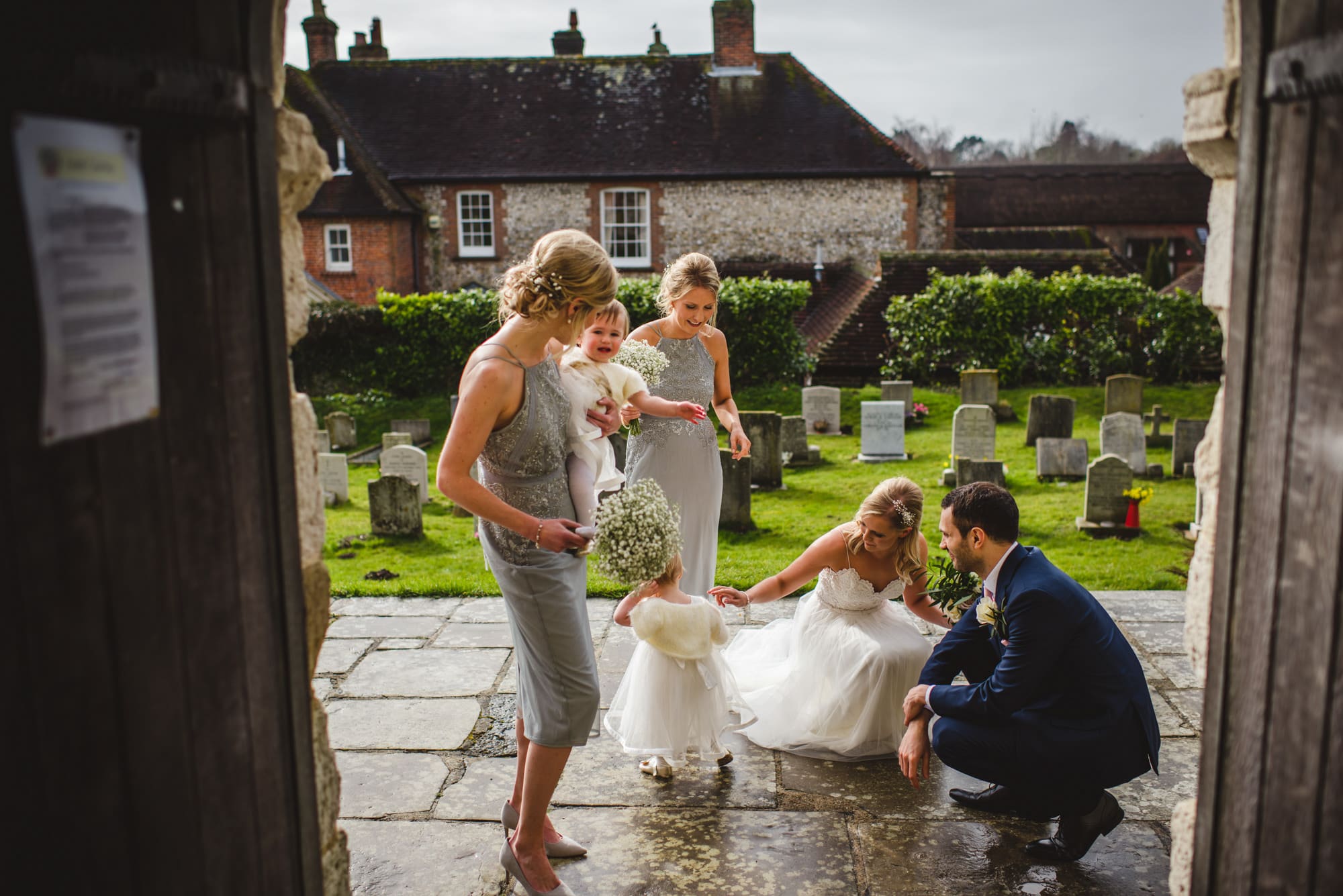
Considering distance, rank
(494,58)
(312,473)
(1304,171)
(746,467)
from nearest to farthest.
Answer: (1304,171) → (312,473) → (746,467) → (494,58)

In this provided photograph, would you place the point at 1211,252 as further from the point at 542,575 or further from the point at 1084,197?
the point at 1084,197

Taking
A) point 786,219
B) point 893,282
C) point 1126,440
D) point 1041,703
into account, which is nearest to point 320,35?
point 786,219

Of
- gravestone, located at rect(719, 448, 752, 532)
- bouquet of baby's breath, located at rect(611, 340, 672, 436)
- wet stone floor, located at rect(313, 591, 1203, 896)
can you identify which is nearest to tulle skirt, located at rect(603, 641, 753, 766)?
wet stone floor, located at rect(313, 591, 1203, 896)

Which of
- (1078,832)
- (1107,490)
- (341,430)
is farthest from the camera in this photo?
(341,430)

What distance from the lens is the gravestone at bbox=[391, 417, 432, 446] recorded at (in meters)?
15.4

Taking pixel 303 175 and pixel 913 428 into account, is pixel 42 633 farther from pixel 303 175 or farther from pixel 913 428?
pixel 913 428

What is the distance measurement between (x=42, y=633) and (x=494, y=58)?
30008 millimetres

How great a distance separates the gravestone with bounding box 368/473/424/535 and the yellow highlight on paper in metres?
7.86

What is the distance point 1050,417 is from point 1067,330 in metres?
5.55

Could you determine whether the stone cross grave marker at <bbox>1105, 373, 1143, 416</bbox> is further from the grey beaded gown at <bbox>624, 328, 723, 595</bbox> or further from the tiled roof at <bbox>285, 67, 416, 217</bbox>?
the tiled roof at <bbox>285, 67, 416, 217</bbox>

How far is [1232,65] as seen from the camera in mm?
2420

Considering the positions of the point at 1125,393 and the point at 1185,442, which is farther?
the point at 1125,393

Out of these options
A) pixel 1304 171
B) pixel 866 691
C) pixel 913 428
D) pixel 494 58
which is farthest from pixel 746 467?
pixel 494 58

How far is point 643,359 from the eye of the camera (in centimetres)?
506
